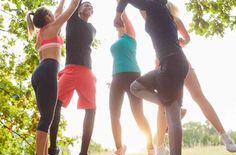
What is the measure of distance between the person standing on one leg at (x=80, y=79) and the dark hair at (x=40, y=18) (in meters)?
0.70

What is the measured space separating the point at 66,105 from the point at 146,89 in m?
1.44

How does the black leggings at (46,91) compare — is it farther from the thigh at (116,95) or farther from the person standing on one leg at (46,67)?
the thigh at (116,95)

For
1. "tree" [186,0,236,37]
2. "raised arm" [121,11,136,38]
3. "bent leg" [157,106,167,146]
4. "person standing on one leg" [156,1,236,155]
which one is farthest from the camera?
"tree" [186,0,236,37]

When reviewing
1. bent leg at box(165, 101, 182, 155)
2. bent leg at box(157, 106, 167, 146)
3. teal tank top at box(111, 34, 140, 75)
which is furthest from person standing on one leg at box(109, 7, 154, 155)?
bent leg at box(165, 101, 182, 155)

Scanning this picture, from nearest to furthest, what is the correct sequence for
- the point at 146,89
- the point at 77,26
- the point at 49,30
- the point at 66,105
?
the point at 146,89, the point at 49,30, the point at 66,105, the point at 77,26

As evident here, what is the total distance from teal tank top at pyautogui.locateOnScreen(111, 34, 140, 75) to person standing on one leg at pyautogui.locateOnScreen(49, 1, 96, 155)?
435 mm

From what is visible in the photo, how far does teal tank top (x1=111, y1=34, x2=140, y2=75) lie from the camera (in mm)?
5609

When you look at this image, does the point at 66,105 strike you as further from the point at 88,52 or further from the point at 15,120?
the point at 15,120

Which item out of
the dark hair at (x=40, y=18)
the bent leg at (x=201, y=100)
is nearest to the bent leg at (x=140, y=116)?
the bent leg at (x=201, y=100)

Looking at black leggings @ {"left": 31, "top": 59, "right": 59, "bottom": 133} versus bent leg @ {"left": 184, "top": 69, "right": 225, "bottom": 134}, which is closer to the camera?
black leggings @ {"left": 31, "top": 59, "right": 59, "bottom": 133}

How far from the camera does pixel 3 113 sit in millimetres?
13570

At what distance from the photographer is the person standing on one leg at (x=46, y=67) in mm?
4414

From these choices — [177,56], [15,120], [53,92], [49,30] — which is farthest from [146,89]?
[15,120]

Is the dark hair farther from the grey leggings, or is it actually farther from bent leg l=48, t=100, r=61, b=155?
the grey leggings
